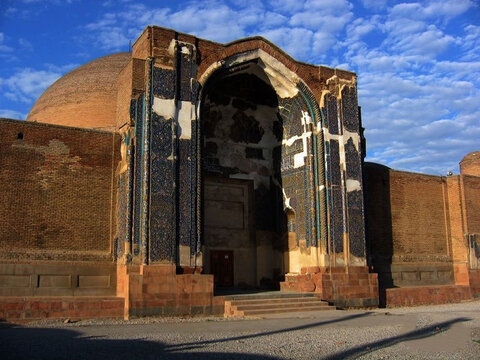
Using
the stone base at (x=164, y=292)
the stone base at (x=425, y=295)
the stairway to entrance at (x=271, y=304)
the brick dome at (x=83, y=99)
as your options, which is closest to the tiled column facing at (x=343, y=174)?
the stairway to entrance at (x=271, y=304)

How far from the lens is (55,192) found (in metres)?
13.3

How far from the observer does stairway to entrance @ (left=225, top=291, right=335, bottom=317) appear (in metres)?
12.6

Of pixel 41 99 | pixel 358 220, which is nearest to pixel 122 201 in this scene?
pixel 358 220

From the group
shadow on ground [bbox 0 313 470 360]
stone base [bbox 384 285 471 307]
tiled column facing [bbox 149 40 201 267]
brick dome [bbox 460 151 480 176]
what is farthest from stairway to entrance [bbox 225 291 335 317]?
brick dome [bbox 460 151 480 176]

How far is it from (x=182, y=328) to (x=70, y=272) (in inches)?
175

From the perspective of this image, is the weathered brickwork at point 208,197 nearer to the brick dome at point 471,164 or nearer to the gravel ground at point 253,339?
the gravel ground at point 253,339

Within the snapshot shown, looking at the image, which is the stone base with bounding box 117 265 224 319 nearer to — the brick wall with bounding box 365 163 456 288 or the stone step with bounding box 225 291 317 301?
the stone step with bounding box 225 291 317 301

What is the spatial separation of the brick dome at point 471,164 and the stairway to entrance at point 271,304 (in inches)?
488

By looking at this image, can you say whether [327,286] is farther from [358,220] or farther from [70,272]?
[70,272]

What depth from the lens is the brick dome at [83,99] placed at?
1820 cm

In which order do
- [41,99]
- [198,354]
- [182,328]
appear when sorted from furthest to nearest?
[41,99]
[182,328]
[198,354]

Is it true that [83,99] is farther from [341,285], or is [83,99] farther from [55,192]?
[341,285]

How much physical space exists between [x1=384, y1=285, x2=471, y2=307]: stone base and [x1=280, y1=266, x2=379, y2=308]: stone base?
103 centimetres

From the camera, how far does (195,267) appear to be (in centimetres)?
1295
